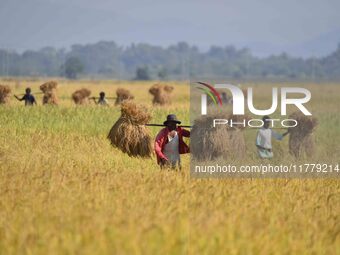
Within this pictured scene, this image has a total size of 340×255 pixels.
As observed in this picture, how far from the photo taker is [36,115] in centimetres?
2198

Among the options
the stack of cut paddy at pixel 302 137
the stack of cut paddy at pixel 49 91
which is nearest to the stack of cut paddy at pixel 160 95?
the stack of cut paddy at pixel 49 91

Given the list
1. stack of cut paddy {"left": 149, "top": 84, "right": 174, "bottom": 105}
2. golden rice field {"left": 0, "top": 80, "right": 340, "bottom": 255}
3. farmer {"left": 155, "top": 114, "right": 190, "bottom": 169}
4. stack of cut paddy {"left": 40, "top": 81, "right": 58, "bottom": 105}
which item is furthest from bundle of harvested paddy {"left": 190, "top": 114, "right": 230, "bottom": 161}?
stack of cut paddy {"left": 149, "top": 84, "right": 174, "bottom": 105}

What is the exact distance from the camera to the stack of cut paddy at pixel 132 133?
15.2m

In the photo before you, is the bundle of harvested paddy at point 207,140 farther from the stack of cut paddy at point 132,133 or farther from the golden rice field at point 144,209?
the golden rice field at point 144,209

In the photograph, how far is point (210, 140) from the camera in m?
15.6

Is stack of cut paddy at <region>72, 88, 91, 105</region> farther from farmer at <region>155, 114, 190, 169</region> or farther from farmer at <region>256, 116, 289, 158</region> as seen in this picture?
farmer at <region>155, 114, 190, 169</region>

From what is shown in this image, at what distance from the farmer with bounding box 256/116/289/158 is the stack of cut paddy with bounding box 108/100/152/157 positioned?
2421 millimetres

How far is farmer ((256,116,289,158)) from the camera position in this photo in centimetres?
1625

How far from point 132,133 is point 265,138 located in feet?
9.43

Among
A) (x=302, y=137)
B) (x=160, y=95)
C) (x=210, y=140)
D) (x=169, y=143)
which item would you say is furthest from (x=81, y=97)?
(x=169, y=143)

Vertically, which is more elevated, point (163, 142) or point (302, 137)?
point (163, 142)

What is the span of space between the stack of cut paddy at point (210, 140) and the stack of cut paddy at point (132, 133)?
0.91 metres

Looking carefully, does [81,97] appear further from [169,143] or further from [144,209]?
[144,209]

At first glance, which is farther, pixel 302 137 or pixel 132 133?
pixel 302 137
